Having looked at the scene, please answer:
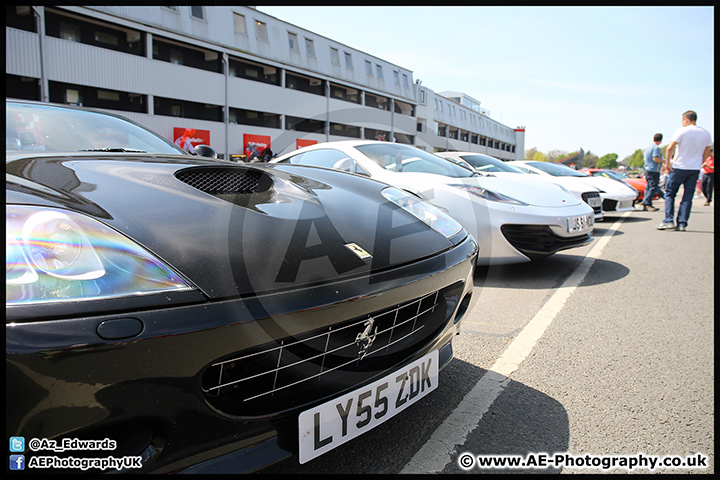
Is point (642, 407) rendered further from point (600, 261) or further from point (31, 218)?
point (600, 261)

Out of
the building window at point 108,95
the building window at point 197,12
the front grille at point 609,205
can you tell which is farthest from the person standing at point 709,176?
the building window at point 197,12

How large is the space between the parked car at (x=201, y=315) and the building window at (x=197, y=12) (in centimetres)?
2386

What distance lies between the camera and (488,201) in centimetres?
365

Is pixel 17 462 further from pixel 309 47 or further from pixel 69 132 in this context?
pixel 309 47

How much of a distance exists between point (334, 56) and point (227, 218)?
31611 millimetres

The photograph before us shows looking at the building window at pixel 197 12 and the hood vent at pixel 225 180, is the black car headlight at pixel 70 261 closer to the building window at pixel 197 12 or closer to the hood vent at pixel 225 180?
the hood vent at pixel 225 180

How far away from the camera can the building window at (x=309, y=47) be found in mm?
27906

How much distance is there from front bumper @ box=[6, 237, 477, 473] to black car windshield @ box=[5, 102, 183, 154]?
52.7 inches

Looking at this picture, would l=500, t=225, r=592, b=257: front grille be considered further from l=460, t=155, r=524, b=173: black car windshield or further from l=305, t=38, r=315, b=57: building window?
l=305, t=38, r=315, b=57: building window

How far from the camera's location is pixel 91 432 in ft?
2.84

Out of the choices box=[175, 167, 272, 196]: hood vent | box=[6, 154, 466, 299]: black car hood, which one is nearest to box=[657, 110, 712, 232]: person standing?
box=[6, 154, 466, 299]: black car hood

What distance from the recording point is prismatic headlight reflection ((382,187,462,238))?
1.91 metres

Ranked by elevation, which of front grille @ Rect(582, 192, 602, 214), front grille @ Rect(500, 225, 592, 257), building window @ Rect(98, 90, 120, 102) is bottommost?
front grille @ Rect(500, 225, 592, 257)

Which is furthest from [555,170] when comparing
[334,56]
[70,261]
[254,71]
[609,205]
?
[334,56]
